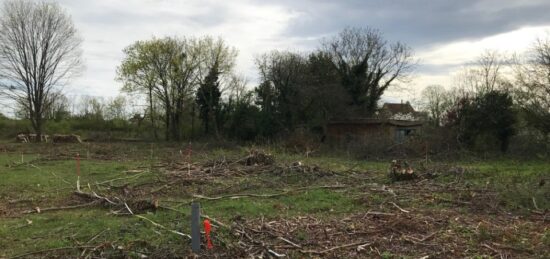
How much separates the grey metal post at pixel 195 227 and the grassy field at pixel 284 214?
0.59 ft

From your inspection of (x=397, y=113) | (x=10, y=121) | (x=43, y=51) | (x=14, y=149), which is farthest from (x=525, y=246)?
(x=10, y=121)

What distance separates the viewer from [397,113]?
158 ft

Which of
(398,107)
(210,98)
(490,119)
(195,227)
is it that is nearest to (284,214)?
(195,227)

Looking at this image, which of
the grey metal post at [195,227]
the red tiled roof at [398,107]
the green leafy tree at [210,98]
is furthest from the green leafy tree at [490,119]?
the green leafy tree at [210,98]

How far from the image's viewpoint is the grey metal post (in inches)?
249

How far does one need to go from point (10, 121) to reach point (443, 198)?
168ft

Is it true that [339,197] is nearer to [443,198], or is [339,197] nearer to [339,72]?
[443,198]

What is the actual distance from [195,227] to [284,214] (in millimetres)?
3650

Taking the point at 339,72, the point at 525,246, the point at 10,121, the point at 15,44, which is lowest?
the point at 525,246

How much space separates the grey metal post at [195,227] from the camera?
20.8ft

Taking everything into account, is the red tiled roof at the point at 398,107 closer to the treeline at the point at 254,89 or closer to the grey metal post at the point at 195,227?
the treeline at the point at 254,89

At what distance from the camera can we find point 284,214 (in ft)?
32.3

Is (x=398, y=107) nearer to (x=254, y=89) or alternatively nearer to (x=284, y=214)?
(x=254, y=89)

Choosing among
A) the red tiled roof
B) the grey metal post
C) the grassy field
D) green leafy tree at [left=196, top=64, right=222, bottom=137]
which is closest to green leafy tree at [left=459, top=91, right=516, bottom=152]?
the grassy field
